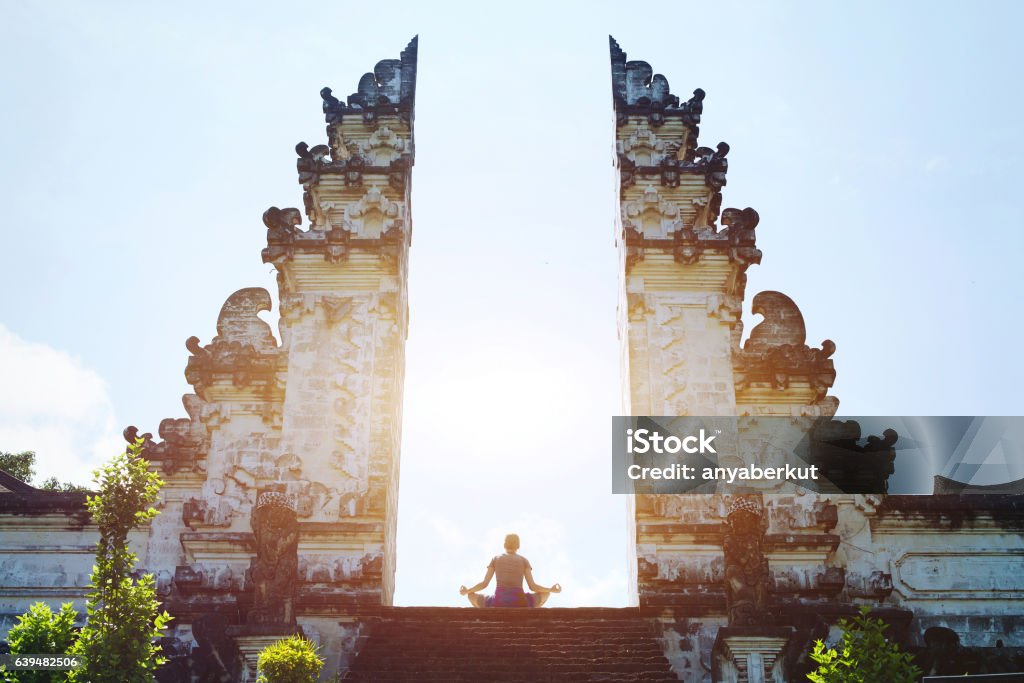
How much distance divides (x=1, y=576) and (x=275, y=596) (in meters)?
4.45

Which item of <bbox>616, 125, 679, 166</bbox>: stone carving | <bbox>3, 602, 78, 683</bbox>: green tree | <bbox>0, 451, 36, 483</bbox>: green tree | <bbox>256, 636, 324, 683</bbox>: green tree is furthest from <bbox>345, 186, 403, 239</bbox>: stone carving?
<bbox>0, 451, 36, 483</bbox>: green tree

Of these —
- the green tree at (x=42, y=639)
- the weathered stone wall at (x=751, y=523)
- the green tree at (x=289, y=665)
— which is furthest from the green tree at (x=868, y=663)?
the green tree at (x=42, y=639)

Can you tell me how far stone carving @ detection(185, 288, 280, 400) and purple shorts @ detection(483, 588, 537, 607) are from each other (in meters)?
4.88

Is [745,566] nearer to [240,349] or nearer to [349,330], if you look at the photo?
[349,330]

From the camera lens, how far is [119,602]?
10594 mm

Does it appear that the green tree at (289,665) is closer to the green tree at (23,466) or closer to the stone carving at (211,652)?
the stone carving at (211,652)

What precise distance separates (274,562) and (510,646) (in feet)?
11.6

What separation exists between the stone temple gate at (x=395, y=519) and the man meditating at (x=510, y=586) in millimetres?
852

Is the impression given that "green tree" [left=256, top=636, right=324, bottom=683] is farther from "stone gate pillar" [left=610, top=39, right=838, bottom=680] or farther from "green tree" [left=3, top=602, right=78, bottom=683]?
"stone gate pillar" [left=610, top=39, right=838, bottom=680]

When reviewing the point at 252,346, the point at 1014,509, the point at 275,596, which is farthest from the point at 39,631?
the point at 1014,509

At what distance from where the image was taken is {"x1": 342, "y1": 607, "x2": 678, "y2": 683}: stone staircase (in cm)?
1239

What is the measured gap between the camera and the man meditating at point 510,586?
1439cm

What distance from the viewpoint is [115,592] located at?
1068 centimetres

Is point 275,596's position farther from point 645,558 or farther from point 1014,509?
point 1014,509
